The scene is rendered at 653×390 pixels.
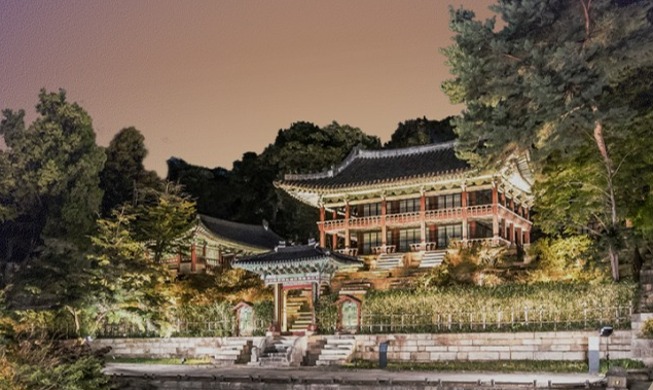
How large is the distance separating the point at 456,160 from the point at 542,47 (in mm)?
18164

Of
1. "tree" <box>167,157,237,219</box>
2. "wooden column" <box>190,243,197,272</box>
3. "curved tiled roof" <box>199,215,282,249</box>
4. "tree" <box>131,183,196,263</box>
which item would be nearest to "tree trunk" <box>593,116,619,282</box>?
"tree" <box>131,183,196,263</box>

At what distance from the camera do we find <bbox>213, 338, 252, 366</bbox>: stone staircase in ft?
111

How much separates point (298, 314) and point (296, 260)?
2.96 metres

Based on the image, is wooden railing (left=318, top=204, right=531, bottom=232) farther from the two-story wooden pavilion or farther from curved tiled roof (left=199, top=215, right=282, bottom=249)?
curved tiled roof (left=199, top=215, right=282, bottom=249)

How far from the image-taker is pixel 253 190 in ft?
240

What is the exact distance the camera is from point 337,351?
31.7 metres

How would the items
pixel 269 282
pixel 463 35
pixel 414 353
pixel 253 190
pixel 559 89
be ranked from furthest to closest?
1. pixel 253 190
2. pixel 269 282
3. pixel 414 353
4. pixel 463 35
5. pixel 559 89

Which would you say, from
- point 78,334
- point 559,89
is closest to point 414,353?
point 559,89

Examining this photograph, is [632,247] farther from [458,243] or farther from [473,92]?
[458,243]

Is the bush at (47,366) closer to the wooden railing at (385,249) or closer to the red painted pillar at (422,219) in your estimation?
the red painted pillar at (422,219)

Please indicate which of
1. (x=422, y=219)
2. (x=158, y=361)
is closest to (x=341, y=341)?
(x=158, y=361)

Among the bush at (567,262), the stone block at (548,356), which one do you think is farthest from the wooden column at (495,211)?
the stone block at (548,356)

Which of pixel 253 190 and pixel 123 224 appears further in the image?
pixel 253 190

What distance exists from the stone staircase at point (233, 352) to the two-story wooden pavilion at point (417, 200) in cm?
1293
